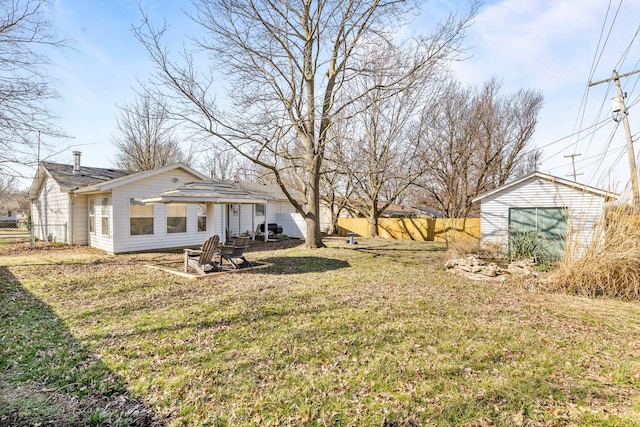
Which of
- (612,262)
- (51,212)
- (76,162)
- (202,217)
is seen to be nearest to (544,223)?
(612,262)

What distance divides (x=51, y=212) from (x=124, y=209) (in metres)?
6.73

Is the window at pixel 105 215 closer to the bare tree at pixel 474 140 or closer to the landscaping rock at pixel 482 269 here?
the landscaping rock at pixel 482 269

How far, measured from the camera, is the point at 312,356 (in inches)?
143

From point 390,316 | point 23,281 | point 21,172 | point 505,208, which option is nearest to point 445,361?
point 390,316

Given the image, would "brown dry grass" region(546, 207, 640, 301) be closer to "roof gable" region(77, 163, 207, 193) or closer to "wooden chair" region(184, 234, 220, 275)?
"wooden chair" region(184, 234, 220, 275)

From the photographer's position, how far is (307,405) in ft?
9.01

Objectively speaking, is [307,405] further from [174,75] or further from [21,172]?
[21,172]

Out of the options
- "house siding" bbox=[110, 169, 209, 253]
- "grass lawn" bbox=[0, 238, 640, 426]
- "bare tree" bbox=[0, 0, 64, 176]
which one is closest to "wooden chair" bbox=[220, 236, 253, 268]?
"grass lawn" bbox=[0, 238, 640, 426]

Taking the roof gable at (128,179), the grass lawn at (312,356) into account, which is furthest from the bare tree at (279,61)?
the grass lawn at (312,356)

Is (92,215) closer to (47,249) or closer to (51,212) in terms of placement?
(47,249)

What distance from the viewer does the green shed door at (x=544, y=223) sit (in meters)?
10.6

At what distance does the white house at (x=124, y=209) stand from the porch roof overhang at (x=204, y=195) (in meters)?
0.05

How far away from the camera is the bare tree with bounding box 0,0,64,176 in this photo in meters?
8.89

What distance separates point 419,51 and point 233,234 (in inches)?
528
